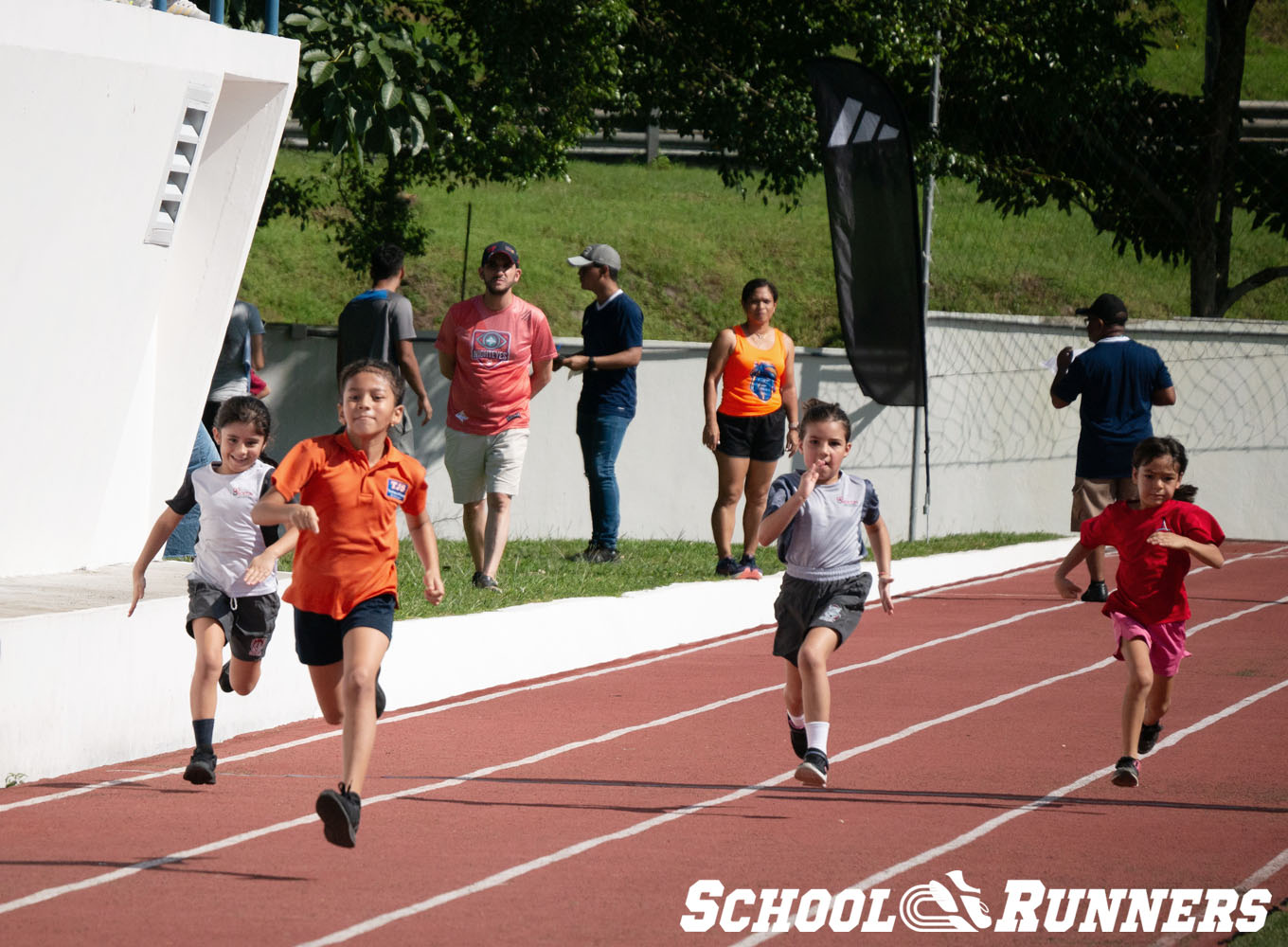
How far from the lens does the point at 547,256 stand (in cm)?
2716

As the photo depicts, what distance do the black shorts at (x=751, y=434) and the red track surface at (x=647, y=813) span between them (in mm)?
2706

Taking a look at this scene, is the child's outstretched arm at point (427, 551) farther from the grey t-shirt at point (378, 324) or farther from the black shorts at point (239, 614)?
the grey t-shirt at point (378, 324)

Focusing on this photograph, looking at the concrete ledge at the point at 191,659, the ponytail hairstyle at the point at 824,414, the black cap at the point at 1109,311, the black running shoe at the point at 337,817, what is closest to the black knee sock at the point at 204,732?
the concrete ledge at the point at 191,659

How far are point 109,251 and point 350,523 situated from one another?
3813 mm

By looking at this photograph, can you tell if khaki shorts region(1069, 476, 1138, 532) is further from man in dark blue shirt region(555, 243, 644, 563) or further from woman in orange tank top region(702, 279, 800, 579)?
man in dark blue shirt region(555, 243, 644, 563)

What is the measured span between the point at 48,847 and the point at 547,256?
21741 mm

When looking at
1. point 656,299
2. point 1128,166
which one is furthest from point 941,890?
point 656,299

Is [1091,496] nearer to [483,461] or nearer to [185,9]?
[483,461]

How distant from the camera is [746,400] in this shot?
12.3 metres

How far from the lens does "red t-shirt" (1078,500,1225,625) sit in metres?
6.95

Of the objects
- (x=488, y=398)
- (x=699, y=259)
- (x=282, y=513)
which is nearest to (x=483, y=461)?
(x=488, y=398)

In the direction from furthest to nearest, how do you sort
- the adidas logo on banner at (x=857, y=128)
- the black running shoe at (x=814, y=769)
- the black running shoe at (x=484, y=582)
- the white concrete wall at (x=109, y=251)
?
the adidas logo on banner at (x=857, y=128) < the black running shoe at (x=484, y=582) < the white concrete wall at (x=109, y=251) < the black running shoe at (x=814, y=769)

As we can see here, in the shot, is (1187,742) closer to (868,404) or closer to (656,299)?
(868,404)

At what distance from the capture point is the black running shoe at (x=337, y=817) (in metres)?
5.28
